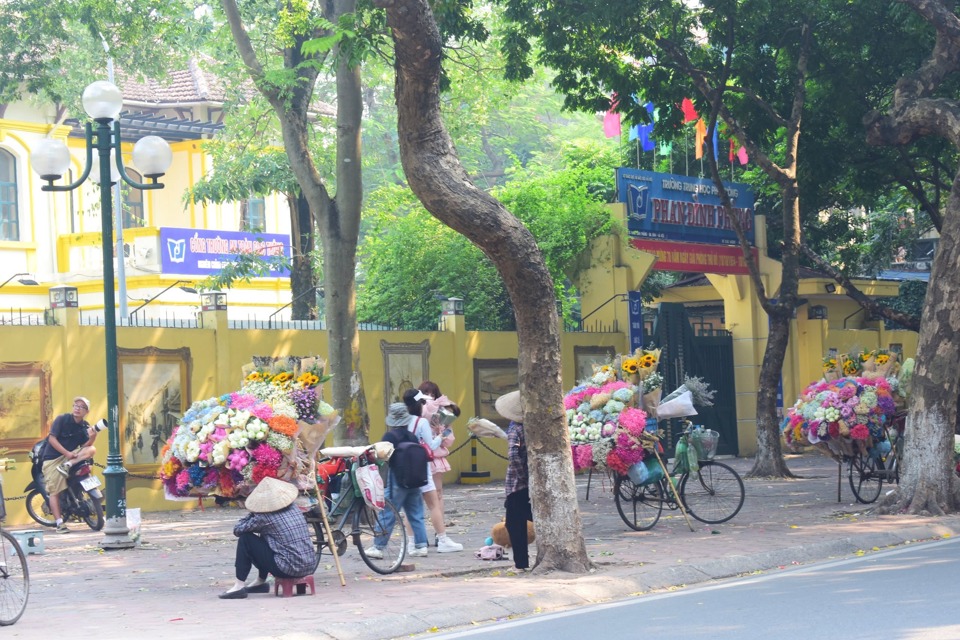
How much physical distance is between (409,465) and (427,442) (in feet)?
2.06

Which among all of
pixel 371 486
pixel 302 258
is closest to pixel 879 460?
pixel 371 486

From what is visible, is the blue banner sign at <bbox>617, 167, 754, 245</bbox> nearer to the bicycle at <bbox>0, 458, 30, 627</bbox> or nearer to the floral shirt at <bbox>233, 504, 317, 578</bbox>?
the floral shirt at <bbox>233, 504, 317, 578</bbox>

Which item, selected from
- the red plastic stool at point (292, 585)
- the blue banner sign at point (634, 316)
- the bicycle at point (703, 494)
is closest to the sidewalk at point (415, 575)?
the red plastic stool at point (292, 585)

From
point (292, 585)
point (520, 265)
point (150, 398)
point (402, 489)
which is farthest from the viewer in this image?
point (150, 398)

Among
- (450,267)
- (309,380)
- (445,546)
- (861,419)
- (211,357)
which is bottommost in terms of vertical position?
(445,546)

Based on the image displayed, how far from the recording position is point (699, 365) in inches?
1087

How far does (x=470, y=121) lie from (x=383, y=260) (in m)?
5.59

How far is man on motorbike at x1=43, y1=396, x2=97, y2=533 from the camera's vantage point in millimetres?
17141

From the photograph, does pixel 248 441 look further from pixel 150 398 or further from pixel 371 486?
pixel 150 398

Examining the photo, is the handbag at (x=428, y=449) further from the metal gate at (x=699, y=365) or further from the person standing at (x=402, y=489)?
the metal gate at (x=699, y=365)

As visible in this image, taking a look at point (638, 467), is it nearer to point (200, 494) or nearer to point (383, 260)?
point (200, 494)

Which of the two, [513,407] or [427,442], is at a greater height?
[513,407]

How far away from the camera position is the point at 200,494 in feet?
38.1

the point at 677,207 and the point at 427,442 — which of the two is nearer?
the point at 427,442
